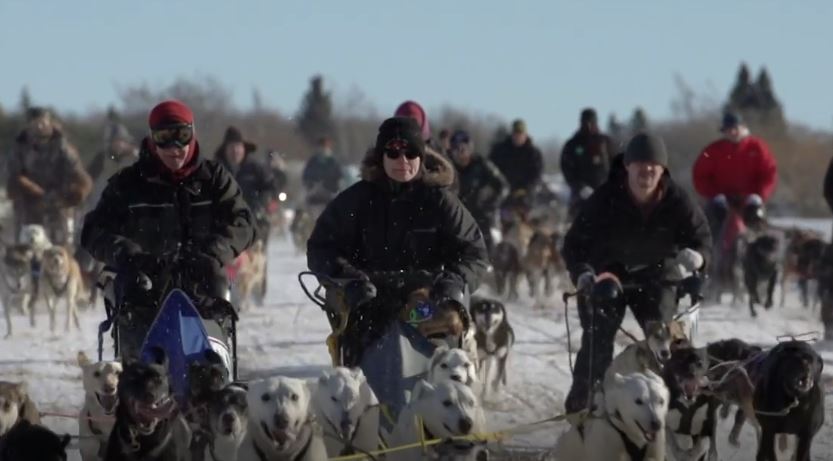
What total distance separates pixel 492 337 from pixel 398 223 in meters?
3.38

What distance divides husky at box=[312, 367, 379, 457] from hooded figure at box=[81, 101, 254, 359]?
74cm

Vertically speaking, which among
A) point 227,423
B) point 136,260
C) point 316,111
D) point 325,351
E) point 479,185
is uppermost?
point 316,111

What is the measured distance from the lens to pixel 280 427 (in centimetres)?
672

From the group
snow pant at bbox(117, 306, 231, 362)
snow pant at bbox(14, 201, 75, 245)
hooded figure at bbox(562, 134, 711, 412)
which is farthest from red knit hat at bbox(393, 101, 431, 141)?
snow pant at bbox(14, 201, 75, 245)

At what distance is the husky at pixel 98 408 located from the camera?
7.44m

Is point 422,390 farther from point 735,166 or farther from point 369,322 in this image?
point 735,166

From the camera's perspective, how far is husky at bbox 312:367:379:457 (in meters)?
7.32

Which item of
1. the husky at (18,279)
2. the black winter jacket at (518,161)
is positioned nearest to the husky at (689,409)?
the husky at (18,279)

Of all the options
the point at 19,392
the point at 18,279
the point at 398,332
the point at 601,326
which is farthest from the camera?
the point at 18,279

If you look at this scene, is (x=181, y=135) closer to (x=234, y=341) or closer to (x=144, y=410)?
(x=234, y=341)

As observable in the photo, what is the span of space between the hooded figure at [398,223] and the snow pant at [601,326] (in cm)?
121

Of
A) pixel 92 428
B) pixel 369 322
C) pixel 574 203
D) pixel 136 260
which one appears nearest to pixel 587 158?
pixel 574 203

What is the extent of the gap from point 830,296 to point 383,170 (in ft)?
22.0

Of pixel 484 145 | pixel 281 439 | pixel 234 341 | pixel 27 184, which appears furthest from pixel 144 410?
pixel 484 145
